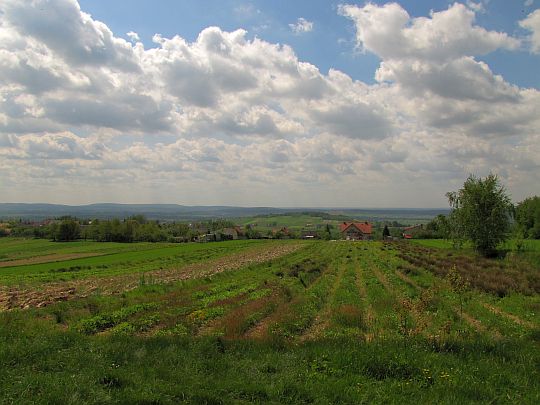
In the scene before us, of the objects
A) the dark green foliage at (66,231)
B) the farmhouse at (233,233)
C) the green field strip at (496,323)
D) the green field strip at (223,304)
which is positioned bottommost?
the farmhouse at (233,233)

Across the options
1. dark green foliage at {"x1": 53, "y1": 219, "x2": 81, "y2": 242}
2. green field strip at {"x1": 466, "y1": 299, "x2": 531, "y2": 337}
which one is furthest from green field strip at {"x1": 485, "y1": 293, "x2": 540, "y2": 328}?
dark green foliage at {"x1": 53, "y1": 219, "x2": 81, "y2": 242}

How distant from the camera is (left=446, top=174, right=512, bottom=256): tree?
156 ft

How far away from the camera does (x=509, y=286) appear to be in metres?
23.2

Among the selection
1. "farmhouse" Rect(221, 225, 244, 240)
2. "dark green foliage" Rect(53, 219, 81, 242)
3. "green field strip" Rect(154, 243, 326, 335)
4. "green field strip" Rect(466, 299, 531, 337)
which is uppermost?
"green field strip" Rect(466, 299, 531, 337)

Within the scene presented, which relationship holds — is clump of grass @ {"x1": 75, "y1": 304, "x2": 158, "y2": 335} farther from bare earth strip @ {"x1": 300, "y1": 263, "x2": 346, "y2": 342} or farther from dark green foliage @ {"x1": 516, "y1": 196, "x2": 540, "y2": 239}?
dark green foliage @ {"x1": 516, "y1": 196, "x2": 540, "y2": 239}

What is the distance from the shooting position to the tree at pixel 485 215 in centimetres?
4769

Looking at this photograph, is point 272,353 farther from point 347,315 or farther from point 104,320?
point 104,320

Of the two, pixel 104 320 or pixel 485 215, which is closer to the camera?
pixel 104 320

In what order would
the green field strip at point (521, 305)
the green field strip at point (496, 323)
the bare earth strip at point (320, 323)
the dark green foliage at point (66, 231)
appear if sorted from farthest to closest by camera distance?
the dark green foliage at point (66, 231) < the green field strip at point (521, 305) < the green field strip at point (496, 323) < the bare earth strip at point (320, 323)

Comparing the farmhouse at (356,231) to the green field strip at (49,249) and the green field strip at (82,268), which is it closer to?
the green field strip at (49,249)

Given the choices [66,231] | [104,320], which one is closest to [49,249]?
[66,231]

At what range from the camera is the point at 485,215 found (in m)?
48.5

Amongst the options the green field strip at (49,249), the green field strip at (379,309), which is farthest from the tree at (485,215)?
the green field strip at (49,249)

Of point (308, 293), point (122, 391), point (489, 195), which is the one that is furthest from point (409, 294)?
point (489, 195)
